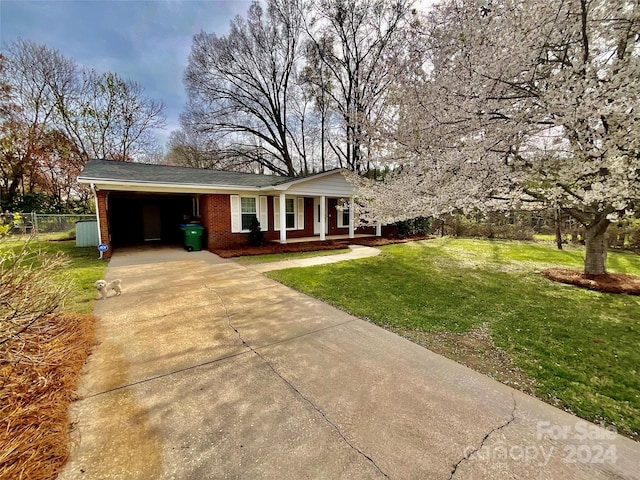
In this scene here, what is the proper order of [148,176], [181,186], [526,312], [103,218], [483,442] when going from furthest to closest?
[148,176]
[181,186]
[103,218]
[526,312]
[483,442]

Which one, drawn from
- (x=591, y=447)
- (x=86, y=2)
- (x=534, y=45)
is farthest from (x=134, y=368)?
(x=86, y=2)

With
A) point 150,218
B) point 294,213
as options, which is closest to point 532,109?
point 294,213

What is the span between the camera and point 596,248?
6.44 m

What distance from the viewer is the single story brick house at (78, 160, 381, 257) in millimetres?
8992

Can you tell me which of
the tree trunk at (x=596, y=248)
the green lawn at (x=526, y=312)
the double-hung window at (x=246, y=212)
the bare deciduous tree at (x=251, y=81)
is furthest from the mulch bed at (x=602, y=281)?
the bare deciduous tree at (x=251, y=81)

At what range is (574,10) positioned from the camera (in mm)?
4531

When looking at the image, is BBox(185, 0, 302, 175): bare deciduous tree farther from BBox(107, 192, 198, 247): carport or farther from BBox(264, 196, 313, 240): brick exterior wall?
BBox(264, 196, 313, 240): brick exterior wall

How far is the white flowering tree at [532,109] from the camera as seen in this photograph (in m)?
4.07

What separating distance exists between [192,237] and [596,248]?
11953mm

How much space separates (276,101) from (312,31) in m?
5.25

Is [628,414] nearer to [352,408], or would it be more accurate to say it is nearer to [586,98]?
[352,408]

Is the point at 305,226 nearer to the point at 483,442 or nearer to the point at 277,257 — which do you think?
the point at 277,257

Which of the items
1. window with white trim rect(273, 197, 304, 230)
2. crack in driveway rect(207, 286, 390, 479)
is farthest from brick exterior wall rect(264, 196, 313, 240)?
crack in driveway rect(207, 286, 390, 479)

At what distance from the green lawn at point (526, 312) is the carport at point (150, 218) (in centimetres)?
952
